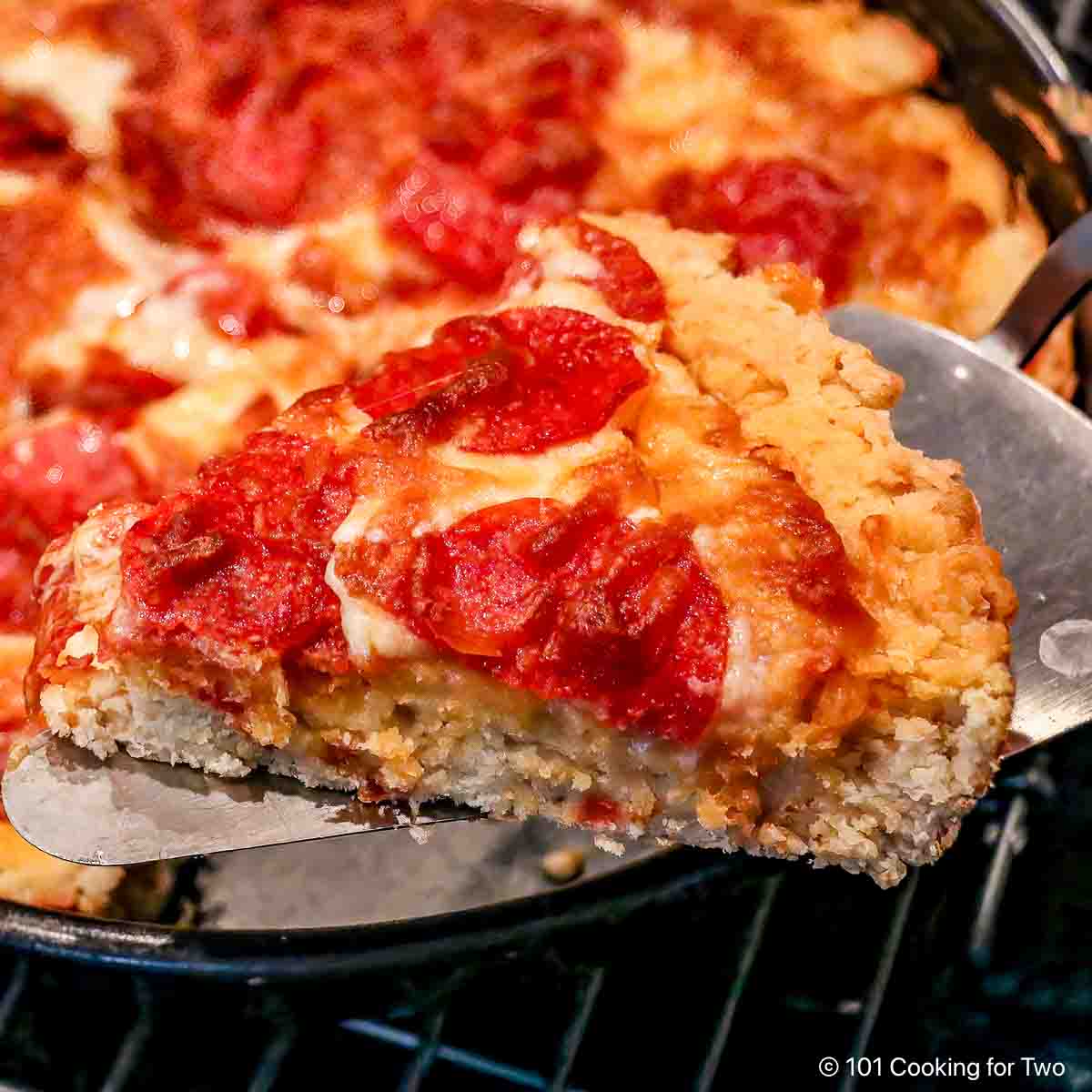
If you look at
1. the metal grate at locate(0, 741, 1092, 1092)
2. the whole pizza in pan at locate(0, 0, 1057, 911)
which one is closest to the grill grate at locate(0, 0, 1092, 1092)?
the metal grate at locate(0, 741, 1092, 1092)

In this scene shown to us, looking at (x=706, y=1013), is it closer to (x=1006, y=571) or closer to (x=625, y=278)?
(x=1006, y=571)

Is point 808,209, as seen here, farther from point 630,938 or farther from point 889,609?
point 630,938

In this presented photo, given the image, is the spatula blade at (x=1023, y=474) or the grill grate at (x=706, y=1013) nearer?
the spatula blade at (x=1023, y=474)

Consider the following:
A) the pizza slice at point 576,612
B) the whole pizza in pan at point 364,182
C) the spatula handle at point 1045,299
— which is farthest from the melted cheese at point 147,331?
the spatula handle at point 1045,299

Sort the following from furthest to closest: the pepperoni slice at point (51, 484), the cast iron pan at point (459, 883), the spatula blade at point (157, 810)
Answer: the pepperoni slice at point (51, 484) → the spatula blade at point (157, 810) → the cast iron pan at point (459, 883)

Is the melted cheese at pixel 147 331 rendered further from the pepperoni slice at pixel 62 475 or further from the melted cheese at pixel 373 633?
the melted cheese at pixel 373 633

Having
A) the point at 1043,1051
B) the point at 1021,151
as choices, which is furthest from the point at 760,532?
the point at 1021,151

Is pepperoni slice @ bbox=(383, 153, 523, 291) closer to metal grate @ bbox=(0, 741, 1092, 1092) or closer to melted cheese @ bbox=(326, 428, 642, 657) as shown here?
melted cheese @ bbox=(326, 428, 642, 657)
